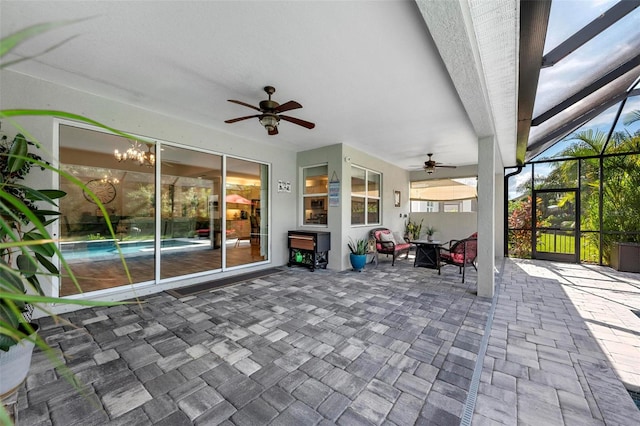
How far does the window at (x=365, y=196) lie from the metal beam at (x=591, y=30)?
13.1 feet

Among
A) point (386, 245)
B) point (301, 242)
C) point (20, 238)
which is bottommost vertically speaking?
point (386, 245)

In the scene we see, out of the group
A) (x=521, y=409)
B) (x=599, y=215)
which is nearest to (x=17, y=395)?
(x=521, y=409)

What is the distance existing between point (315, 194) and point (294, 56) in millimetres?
3906

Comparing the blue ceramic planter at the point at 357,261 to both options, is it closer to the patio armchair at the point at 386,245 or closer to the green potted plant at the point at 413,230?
the patio armchair at the point at 386,245

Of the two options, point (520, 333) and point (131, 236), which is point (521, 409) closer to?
point (520, 333)

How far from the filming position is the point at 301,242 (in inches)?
239

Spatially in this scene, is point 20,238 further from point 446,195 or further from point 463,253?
point 446,195

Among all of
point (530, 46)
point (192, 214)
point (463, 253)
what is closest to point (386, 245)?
point (463, 253)

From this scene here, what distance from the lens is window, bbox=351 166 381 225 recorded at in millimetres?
6598

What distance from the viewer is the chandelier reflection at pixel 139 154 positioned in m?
4.85

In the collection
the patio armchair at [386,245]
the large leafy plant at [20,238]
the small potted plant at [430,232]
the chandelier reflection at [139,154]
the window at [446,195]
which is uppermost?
the chandelier reflection at [139,154]

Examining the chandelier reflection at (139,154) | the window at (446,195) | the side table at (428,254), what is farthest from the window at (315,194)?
the window at (446,195)

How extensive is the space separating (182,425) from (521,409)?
236 cm

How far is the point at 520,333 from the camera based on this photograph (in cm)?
311
